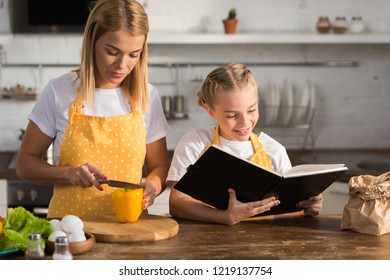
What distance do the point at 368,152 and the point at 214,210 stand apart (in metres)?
2.33

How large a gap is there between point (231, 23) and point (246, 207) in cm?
214

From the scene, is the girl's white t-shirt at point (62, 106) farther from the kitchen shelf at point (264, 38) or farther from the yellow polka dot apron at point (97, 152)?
the kitchen shelf at point (264, 38)

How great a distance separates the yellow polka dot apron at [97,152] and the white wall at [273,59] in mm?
1885

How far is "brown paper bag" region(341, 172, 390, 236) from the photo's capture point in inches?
94.0

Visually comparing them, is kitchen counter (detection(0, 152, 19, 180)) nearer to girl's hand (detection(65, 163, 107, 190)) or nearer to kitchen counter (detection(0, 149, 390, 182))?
kitchen counter (detection(0, 149, 390, 182))

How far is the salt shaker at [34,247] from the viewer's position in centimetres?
208

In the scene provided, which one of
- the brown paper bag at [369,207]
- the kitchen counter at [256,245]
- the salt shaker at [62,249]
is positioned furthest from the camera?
the brown paper bag at [369,207]

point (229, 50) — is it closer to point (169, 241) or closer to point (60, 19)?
point (60, 19)

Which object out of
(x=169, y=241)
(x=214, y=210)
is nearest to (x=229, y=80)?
(x=214, y=210)

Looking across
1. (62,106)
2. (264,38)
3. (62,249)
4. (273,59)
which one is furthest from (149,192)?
(273,59)

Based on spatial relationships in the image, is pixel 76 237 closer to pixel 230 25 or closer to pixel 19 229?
pixel 19 229

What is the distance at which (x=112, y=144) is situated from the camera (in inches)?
108

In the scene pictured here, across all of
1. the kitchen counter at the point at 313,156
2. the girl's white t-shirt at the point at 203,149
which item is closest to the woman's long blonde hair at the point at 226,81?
the girl's white t-shirt at the point at 203,149
